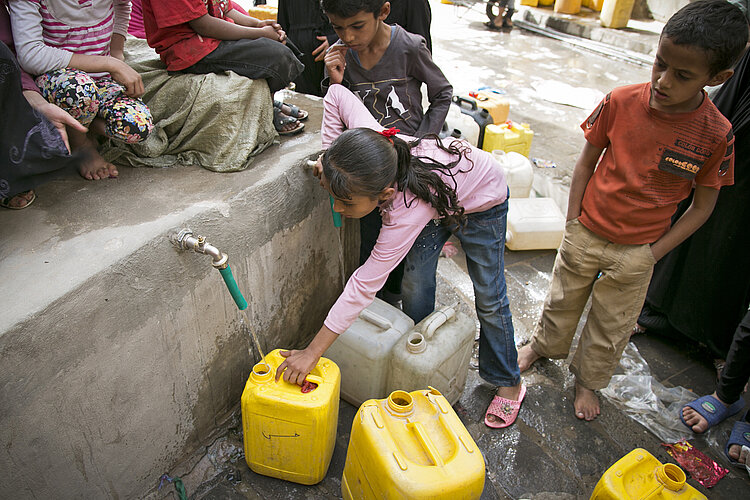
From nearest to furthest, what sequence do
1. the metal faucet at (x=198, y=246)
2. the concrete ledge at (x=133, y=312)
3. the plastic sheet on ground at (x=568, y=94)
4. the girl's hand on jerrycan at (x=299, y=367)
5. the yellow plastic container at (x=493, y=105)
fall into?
1. the concrete ledge at (x=133, y=312)
2. the metal faucet at (x=198, y=246)
3. the girl's hand on jerrycan at (x=299, y=367)
4. the yellow plastic container at (x=493, y=105)
5. the plastic sheet on ground at (x=568, y=94)

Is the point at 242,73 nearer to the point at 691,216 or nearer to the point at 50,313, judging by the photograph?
the point at 50,313

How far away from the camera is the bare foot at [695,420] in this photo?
245cm

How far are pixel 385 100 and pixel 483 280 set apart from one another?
3.14 feet

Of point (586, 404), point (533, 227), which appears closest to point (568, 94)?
point (533, 227)

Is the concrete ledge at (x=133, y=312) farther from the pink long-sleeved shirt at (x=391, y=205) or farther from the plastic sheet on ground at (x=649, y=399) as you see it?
the plastic sheet on ground at (x=649, y=399)

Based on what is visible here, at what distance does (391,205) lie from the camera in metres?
1.91

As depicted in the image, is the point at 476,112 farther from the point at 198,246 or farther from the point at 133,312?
the point at 133,312

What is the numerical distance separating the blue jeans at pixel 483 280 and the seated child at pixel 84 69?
1271 mm

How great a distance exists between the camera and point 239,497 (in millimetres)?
2012

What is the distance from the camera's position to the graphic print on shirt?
7.68 feet

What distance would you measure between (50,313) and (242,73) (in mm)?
1340

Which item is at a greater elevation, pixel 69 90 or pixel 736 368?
pixel 69 90

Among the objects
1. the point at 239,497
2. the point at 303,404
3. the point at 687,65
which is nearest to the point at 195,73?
the point at 303,404

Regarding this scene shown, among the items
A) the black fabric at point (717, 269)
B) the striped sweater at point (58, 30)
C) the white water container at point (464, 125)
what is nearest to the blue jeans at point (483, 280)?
the black fabric at point (717, 269)
